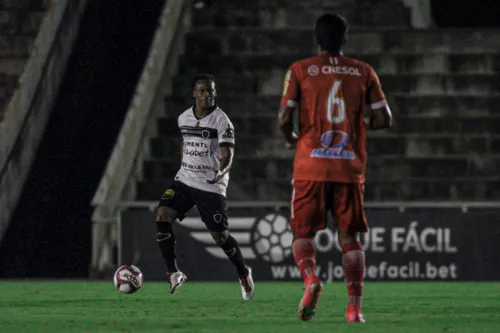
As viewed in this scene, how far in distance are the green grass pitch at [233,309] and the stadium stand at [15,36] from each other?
7.18 meters

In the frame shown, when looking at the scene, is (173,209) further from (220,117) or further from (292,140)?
(292,140)

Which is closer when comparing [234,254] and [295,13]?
[234,254]

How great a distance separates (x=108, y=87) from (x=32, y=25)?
151 centimetres

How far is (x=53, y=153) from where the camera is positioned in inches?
870

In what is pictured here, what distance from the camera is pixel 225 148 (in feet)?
43.6

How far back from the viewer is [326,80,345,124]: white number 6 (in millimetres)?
9445

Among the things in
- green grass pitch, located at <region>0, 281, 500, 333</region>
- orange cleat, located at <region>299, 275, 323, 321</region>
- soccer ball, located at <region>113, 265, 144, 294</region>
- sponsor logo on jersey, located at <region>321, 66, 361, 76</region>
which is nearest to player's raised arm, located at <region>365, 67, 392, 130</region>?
sponsor logo on jersey, located at <region>321, 66, 361, 76</region>

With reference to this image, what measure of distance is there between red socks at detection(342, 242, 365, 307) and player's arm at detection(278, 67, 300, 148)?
2.59 ft

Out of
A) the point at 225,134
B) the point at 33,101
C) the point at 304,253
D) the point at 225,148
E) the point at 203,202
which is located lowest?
the point at 304,253

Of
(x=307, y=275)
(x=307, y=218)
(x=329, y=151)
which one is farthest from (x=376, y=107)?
(x=307, y=275)

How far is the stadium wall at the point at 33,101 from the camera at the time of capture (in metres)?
21.0

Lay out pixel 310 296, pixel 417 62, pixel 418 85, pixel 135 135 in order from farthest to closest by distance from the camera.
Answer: pixel 417 62 → pixel 418 85 → pixel 135 135 → pixel 310 296

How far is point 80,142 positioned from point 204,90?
31.0 feet

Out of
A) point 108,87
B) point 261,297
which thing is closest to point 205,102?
point 261,297
